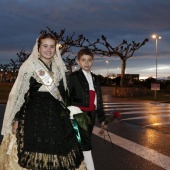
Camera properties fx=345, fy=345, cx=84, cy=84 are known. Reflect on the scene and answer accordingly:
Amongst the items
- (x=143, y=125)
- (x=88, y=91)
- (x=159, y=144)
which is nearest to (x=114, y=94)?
(x=143, y=125)

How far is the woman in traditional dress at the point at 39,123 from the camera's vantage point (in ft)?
11.9

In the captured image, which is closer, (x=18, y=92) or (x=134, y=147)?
(x=18, y=92)

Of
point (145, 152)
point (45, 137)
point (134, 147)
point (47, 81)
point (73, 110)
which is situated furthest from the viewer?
point (134, 147)

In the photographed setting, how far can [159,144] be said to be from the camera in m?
7.37

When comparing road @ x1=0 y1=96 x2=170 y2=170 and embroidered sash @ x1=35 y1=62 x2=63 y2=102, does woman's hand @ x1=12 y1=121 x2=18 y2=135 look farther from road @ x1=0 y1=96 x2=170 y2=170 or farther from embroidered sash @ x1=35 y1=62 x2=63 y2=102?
road @ x1=0 y1=96 x2=170 y2=170

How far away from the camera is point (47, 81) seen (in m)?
3.79

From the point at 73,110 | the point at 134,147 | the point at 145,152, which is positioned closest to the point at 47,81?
the point at 73,110

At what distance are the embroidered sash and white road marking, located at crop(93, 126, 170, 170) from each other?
2580 mm

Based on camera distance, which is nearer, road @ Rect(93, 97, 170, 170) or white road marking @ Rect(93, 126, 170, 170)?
road @ Rect(93, 97, 170, 170)

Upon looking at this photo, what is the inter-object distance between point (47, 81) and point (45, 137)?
24.0 inches

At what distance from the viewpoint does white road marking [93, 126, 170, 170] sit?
5.80 metres

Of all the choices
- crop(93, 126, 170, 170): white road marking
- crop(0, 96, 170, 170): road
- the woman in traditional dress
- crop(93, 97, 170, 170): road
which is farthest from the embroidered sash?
crop(93, 126, 170, 170): white road marking

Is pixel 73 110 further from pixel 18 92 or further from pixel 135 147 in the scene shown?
pixel 135 147

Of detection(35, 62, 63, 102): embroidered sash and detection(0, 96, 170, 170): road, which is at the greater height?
detection(35, 62, 63, 102): embroidered sash
